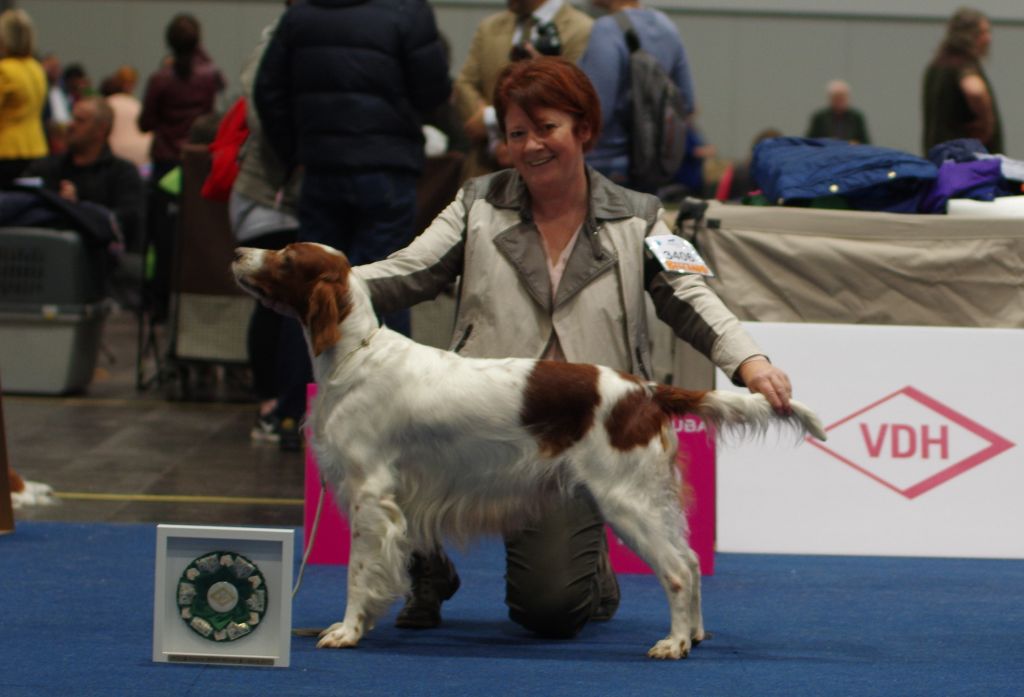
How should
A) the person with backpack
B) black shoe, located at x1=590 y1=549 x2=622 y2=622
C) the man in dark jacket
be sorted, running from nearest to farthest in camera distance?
black shoe, located at x1=590 y1=549 x2=622 y2=622 < the man in dark jacket < the person with backpack

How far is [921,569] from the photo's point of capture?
4133 millimetres

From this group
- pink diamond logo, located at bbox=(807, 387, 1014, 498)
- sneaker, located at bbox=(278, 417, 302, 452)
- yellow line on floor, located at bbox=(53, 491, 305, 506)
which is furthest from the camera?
sneaker, located at bbox=(278, 417, 302, 452)

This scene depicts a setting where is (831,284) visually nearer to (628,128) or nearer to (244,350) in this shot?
(628,128)

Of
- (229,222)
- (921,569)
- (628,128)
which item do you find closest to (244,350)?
(229,222)

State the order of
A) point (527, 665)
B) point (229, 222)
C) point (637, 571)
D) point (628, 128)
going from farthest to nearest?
point (229, 222), point (628, 128), point (637, 571), point (527, 665)

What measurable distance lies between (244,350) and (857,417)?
3370 mm

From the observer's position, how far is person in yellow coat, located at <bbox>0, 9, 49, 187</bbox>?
7.34m

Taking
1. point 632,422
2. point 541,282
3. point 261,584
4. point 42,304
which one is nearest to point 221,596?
point 261,584

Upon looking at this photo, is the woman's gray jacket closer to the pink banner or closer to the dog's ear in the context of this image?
the dog's ear

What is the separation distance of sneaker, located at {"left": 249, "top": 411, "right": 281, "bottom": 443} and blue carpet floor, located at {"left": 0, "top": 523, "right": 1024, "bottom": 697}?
5.59 feet

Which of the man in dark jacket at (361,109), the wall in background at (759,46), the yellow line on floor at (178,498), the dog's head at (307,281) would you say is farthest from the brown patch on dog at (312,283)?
the wall in background at (759,46)

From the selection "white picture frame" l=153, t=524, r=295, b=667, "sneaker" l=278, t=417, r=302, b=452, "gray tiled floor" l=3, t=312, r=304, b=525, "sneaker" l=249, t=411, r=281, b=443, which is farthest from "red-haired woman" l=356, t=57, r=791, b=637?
"sneaker" l=249, t=411, r=281, b=443

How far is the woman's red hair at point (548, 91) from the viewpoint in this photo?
3.23 meters

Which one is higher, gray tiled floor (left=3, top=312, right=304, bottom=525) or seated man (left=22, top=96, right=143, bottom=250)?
seated man (left=22, top=96, right=143, bottom=250)
